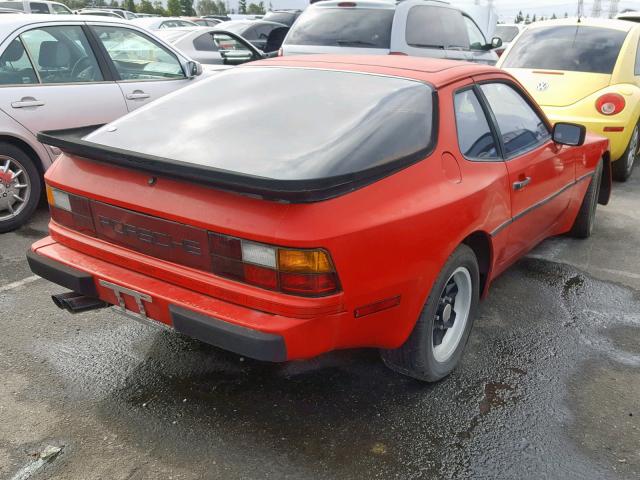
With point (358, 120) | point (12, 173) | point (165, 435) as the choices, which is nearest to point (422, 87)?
point (358, 120)

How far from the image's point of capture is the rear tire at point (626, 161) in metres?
6.46

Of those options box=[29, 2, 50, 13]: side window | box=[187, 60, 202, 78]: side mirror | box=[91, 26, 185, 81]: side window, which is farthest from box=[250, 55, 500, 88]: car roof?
box=[29, 2, 50, 13]: side window

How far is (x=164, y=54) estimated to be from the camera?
615 centimetres

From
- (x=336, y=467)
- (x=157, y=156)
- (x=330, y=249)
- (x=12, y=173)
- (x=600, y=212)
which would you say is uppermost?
(x=157, y=156)

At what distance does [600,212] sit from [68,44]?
5180 millimetres

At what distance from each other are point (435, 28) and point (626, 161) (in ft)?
10.7

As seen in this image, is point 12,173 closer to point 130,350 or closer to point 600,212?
point 130,350

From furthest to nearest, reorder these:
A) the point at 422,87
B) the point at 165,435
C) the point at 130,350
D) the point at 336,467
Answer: the point at 130,350
the point at 422,87
the point at 165,435
the point at 336,467

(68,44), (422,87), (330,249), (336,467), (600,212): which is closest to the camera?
(330,249)

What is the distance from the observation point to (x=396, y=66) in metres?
3.12

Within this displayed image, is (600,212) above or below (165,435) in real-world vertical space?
below

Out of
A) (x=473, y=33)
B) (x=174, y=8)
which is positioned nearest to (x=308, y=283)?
(x=473, y=33)

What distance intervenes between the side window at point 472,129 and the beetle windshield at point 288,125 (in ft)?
0.79

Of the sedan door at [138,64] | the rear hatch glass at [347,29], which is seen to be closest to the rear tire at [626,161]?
the rear hatch glass at [347,29]
